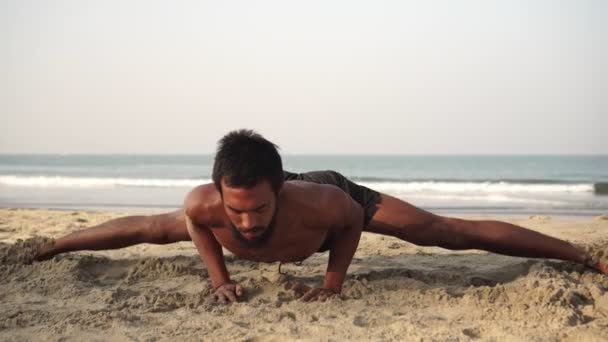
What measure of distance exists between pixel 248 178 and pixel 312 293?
91 cm

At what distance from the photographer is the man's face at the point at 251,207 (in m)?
3.07

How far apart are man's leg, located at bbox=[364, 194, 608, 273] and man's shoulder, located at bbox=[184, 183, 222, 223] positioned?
1175mm

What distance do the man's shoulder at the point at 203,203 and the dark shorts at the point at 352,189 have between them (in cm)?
78

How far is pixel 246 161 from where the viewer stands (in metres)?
3.09

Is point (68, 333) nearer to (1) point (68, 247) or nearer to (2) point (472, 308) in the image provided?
(1) point (68, 247)

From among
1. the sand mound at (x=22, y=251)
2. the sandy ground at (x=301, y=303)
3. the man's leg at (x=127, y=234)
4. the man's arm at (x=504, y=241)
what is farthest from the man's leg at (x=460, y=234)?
the sand mound at (x=22, y=251)

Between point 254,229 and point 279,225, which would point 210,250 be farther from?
point 254,229

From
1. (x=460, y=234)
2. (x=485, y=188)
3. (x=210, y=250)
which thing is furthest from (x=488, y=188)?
(x=210, y=250)

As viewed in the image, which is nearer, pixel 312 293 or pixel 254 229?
pixel 254 229

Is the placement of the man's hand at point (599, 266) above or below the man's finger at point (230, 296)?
above

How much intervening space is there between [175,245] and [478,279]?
2.97 meters

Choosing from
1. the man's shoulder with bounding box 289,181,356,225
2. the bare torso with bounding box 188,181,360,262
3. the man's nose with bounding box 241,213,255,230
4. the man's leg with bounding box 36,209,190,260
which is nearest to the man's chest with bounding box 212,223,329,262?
the bare torso with bounding box 188,181,360,262

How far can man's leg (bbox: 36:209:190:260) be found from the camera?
429 centimetres

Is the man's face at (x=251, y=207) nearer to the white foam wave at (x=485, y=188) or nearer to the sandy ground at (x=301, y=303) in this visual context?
the sandy ground at (x=301, y=303)
